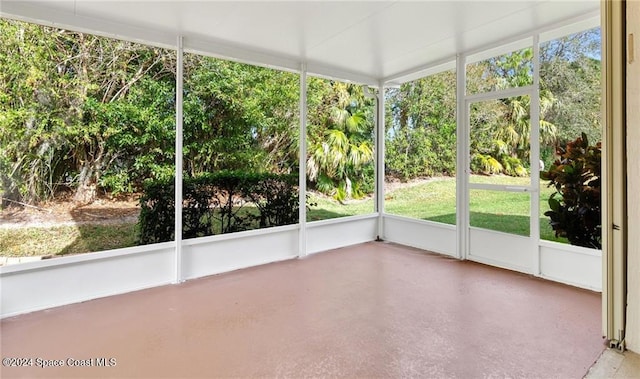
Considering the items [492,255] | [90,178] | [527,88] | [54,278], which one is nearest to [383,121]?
[527,88]

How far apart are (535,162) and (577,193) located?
0.52 meters

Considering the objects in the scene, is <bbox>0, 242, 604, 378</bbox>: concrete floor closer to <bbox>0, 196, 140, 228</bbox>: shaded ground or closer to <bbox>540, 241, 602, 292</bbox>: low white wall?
<bbox>540, 241, 602, 292</bbox>: low white wall

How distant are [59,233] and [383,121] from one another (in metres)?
4.99

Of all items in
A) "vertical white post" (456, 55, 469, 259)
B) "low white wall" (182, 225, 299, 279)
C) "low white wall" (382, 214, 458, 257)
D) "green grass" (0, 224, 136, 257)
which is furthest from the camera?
"low white wall" (382, 214, 458, 257)

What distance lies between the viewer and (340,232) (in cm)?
524

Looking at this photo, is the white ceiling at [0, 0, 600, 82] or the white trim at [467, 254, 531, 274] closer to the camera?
the white ceiling at [0, 0, 600, 82]

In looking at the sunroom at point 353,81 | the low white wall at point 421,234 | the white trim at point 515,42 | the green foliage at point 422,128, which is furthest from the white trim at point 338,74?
the low white wall at point 421,234

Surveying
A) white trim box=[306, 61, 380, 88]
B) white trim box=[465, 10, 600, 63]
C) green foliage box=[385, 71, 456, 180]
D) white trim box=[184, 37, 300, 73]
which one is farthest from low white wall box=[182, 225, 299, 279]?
white trim box=[465, 10, 600, 63]

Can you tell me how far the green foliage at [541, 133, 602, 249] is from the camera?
3.39 m

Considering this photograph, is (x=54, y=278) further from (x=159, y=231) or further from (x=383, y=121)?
(x=383, y=121)

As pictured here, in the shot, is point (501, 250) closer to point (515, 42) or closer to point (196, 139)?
point (515, 42)

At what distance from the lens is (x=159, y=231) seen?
3.93 m

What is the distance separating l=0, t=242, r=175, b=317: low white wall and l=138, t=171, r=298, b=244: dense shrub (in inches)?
19.3

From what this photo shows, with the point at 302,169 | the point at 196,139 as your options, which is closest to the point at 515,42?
the point at 302,169
